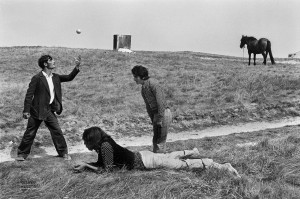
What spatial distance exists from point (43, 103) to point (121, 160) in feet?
7.99

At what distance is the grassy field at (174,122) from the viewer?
5586mm

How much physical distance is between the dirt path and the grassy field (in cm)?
33

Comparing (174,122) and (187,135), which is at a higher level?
(174,122)

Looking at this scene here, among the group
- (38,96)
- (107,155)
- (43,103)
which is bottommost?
(107,155)

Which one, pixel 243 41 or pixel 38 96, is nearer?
pixel 38 96

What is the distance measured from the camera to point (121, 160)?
6.15 m

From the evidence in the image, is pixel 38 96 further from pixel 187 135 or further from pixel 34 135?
pixel 187 135

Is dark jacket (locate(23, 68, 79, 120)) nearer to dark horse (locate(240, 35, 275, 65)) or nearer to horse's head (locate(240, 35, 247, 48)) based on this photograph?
dark horse (locate(240, 35, 275, 65))

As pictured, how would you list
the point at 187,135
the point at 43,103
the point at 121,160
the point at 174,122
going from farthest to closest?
the point at 174,122, the point at 187,135, the point at 43,103, the point at 121,160

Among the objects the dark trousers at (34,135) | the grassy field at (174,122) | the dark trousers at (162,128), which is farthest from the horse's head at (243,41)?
the dark trousers at (34,135)

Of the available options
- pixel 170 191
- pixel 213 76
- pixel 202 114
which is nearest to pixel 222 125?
pixel 202 114

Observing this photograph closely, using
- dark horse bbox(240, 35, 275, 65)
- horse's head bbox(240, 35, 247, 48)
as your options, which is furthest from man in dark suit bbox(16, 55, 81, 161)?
horse's head bbox(240, 35, 247, 48)

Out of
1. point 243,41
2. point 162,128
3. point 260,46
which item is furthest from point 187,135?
point 243,41

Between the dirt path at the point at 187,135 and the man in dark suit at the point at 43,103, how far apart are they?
1.14m
